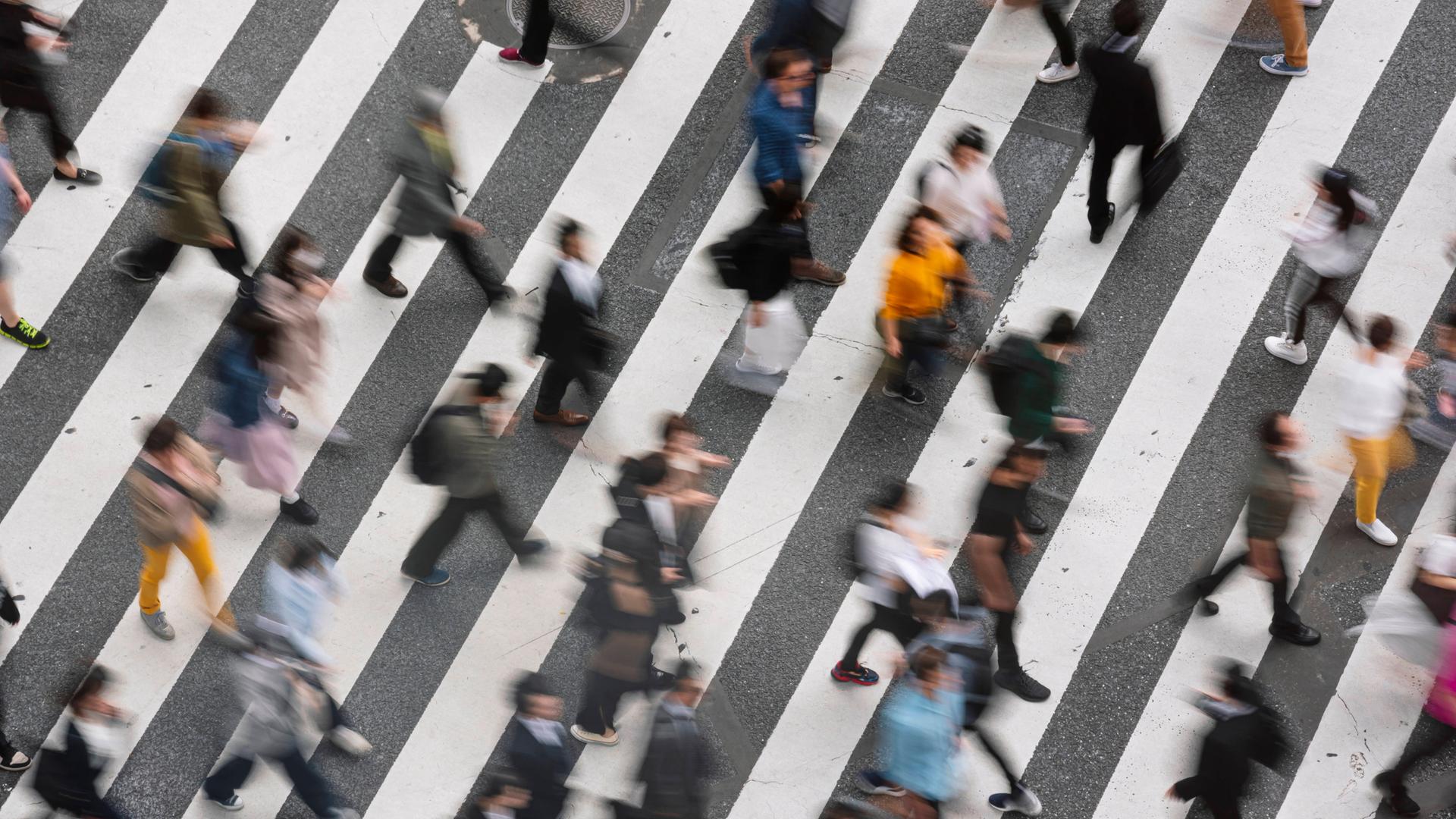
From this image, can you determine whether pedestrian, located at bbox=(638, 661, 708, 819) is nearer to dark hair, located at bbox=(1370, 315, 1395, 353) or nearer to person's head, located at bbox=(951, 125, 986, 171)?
person's head, located at bbox=(951, 125, 986, 171)

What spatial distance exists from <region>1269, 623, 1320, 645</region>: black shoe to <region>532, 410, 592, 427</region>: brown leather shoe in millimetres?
4400

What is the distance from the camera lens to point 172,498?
8031 millimetres

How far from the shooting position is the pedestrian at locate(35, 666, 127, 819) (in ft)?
24.5

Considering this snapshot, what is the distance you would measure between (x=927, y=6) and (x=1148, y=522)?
13.5 feet

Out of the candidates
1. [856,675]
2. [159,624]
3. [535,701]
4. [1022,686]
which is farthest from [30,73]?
[1022,686]

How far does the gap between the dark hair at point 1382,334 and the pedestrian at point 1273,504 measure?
0.66 meters

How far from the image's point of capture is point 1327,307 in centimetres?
968

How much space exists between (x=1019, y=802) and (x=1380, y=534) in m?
2.81

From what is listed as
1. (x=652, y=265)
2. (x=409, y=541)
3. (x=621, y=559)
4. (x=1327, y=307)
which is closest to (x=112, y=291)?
(x=409, y=541)

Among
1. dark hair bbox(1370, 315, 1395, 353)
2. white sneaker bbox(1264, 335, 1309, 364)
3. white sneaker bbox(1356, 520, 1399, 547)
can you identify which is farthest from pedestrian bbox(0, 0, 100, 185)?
white sneaker bbox(1356, 520, 1399, 547)

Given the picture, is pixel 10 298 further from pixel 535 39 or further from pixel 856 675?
pixel 856 675

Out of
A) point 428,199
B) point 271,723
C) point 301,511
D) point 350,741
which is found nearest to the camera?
point 271,723

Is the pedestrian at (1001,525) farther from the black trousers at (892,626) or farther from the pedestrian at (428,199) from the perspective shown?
the pedestrian at (428,199)

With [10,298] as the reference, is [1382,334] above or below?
above
